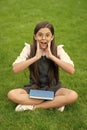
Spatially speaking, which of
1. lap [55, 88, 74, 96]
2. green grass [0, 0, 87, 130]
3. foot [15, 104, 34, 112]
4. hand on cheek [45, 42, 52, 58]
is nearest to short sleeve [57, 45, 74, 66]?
hand on cheek [45, 42, 52, 58]

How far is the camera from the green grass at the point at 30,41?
4527 millimetres

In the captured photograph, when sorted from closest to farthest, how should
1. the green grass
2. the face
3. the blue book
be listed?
1. the green grass
2. the face
3. the blue book

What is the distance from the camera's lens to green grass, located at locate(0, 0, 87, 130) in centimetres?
453

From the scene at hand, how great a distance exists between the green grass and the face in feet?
3.04

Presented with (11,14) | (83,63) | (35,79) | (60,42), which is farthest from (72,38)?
(35,79)

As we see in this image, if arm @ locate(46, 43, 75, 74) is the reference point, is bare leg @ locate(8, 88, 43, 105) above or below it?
below

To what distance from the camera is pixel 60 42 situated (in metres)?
7.93

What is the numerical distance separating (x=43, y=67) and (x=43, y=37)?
463 millimetres

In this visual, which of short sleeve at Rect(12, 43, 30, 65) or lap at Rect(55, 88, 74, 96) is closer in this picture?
short sleeve at Rect(12, 43, 30, 65)

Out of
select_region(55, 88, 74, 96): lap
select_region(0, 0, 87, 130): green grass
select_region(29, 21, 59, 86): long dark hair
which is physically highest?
select_region(29, 21, 59, 86): long dark hair

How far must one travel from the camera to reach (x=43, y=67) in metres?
4.86

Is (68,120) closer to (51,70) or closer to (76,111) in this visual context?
(76,111)

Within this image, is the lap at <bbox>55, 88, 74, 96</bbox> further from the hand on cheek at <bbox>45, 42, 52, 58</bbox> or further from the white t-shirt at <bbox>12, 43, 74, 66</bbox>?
the hand on cheek at <bbox>45, 42, 52, 58</bbox>

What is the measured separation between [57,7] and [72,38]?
315 cm
